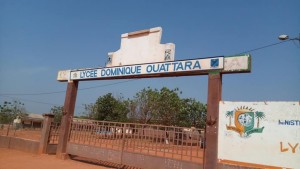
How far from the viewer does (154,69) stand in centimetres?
927

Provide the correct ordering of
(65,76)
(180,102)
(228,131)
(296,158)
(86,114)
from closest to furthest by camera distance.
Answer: (296,158) < (228,131) < (65,76) < (180,102) < (86,114)

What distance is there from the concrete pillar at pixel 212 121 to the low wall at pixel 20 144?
27.7 ft

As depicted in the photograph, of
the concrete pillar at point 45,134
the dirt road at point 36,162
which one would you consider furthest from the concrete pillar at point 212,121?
the concrete pillar at point 45,134

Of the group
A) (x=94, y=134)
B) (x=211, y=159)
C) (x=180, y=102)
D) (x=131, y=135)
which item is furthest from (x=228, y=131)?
(x=180, y=102)

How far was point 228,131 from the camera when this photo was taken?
7.39m

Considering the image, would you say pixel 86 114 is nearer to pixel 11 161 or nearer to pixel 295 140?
pixel 11 161

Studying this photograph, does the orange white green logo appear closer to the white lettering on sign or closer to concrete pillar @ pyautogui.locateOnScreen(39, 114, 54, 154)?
the white lettering on sign

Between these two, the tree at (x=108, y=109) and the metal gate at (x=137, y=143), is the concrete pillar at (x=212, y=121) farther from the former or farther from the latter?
the tree at (x=108, y=109)

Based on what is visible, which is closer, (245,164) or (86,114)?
(245,164)

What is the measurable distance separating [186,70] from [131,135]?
289cm

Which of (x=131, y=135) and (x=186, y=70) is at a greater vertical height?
(x=186, y=70)

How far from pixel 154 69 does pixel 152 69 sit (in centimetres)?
9

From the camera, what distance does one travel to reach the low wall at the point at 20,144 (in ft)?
42.4

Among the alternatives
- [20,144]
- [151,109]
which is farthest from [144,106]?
[20,144]
